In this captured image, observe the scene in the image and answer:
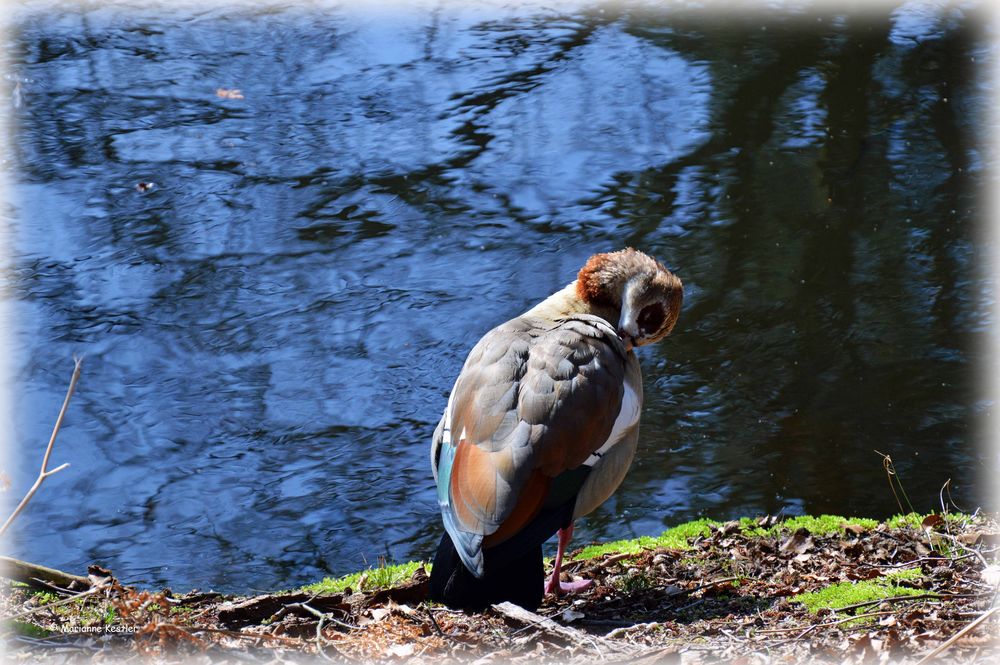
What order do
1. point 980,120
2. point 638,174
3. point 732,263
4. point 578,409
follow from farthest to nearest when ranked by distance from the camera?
point 980,120, point 638,174, point 732,263, point 578,409

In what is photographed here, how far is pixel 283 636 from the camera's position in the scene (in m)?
3.43

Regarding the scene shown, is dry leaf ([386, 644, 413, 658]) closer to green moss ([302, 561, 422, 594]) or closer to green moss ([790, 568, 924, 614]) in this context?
green moss ([302, 561, 422, 594])

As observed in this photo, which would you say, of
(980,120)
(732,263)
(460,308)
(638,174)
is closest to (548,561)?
(460,308)

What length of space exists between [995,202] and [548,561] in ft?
19.6

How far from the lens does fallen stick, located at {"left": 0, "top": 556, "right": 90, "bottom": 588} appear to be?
3.88m

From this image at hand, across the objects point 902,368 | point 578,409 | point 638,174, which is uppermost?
point 578,409

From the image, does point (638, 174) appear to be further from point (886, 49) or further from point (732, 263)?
point (886, 49)

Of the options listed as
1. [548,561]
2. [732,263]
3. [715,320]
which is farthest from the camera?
[732,263]

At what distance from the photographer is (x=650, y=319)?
4.87 meters

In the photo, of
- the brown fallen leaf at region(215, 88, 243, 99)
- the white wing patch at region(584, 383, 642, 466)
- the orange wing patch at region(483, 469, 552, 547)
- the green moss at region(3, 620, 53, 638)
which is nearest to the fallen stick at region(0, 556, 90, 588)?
the green moss at region(3, 620, 53, 638)

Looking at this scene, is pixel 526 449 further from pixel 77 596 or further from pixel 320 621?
pixel 77 596

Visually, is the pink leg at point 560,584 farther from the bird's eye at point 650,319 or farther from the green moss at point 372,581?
the bird's eye at point 650,319

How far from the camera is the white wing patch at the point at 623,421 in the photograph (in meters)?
4.02

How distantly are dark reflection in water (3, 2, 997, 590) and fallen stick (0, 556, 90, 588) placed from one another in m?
1.66
